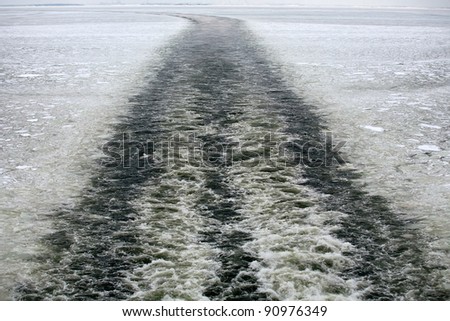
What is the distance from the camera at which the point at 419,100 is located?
883 cm

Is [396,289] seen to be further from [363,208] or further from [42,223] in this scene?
[42,223]

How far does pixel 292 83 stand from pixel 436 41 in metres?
12.3

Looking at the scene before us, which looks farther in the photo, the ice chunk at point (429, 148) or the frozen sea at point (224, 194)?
the ice chunk at point (429, 148)
